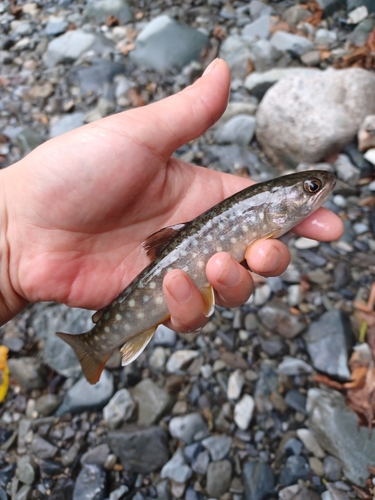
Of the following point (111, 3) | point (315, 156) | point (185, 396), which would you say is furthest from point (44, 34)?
point (185, 396)

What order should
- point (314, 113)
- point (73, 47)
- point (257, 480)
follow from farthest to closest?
point (73, 47), point (314, 113), point (257, 480)

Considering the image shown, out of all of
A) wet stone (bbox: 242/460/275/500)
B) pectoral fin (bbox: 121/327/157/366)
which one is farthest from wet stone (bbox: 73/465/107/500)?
pectoral fin (bbox: 121/327/157/366)

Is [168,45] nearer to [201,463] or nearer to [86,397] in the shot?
[86,397]

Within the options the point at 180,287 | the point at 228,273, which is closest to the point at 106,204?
the point at 180,287

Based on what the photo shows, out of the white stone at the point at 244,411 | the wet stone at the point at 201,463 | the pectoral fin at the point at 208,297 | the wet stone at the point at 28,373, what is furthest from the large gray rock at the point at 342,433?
the wet stone at the point at 28,373

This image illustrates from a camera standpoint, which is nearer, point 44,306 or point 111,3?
point 44,306

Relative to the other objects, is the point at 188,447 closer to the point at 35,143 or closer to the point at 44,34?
the point at 35,143

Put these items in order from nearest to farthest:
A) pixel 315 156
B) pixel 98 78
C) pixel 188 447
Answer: pixel 188 447, pixel 315 156, pixel 98 78

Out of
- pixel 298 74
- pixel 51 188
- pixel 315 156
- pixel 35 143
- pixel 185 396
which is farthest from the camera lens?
pixel 35 143
